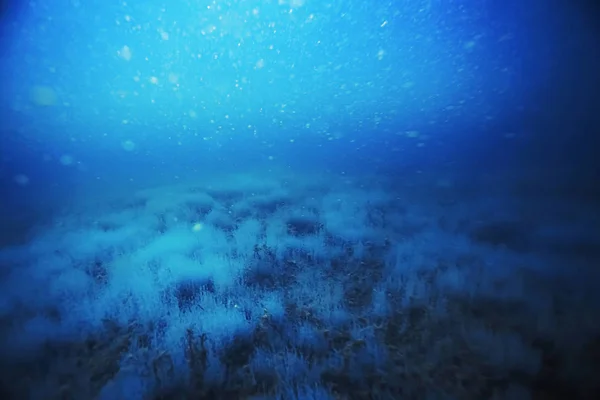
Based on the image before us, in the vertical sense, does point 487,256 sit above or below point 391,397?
above

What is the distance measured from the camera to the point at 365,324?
455 centimetres

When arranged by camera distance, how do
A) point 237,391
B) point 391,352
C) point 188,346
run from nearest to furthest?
point 237,391, point 391,352, point 188,346

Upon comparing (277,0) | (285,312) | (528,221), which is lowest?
(285,312)

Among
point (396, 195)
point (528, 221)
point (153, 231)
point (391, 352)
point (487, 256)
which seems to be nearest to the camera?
point (391, 352)

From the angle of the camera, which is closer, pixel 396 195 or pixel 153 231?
pixel 153 231

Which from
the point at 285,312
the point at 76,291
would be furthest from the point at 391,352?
the point at 76,291

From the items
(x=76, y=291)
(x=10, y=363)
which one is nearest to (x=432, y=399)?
(x=10, y=363)

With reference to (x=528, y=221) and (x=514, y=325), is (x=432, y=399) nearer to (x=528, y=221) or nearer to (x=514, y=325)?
(x=514, y=325)

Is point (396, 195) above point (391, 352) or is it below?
above

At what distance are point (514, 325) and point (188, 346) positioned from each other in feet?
16.1

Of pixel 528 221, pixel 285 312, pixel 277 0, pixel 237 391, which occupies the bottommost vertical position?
pixel 237 391

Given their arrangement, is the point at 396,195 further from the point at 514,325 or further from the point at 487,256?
the point at 514,325

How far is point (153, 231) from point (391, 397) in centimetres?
881

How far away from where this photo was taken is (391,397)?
3293 mm
